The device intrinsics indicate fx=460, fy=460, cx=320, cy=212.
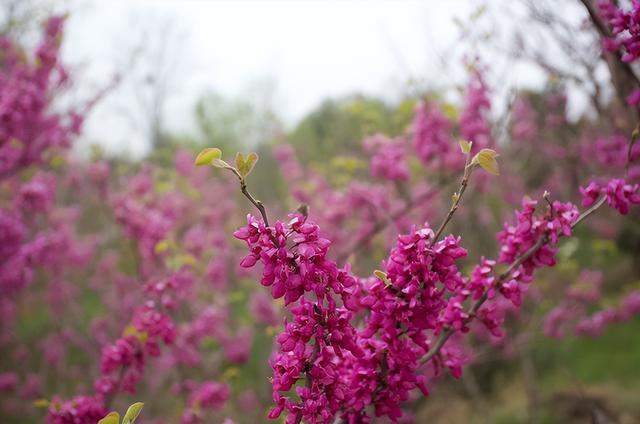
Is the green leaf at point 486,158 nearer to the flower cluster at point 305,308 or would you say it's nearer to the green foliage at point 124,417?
the flower cluster at point 305,308

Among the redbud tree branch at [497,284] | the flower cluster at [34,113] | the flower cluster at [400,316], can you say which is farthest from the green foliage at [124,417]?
the flower cluster at [34,113]

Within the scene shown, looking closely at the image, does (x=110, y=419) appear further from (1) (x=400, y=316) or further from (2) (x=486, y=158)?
(2) (x=486, y=158)

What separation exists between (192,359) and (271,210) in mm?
5781

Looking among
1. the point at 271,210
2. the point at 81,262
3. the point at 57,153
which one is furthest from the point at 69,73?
the point at 271,210

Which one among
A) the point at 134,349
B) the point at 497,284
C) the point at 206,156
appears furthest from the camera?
the point at 134,349

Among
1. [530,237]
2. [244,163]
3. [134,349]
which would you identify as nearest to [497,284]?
[530,237]

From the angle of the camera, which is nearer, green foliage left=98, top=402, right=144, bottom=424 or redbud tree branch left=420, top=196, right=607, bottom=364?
green foliage left=98, top=402, right=144, bottom=424

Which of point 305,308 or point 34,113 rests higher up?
point 34,113

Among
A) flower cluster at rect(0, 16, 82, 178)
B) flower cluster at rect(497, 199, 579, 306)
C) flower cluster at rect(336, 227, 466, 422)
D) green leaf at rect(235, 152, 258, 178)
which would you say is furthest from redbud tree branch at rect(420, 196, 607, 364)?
flower cluster at rect(0, 16, 82, 178)

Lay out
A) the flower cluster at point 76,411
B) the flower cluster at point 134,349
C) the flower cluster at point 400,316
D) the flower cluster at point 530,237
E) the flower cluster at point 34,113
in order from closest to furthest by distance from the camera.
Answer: the flower cluster at point 400,316 < the flower cluster at point 530,237 < the flower cluster at point 76,411 < the flower cluster at point 134,349 < the flower cluster at point 34,113

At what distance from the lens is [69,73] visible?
15.8 feet

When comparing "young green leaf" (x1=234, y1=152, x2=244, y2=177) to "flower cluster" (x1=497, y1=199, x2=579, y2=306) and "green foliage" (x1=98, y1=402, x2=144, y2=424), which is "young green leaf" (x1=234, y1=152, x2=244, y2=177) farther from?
"flower cluster" (x1=497, y1=199, x2=579, y2=306)

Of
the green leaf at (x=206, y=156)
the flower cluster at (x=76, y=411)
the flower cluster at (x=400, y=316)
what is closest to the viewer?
the green leaf at (x=206, y=156)

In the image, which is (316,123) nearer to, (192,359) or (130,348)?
(192,359)
